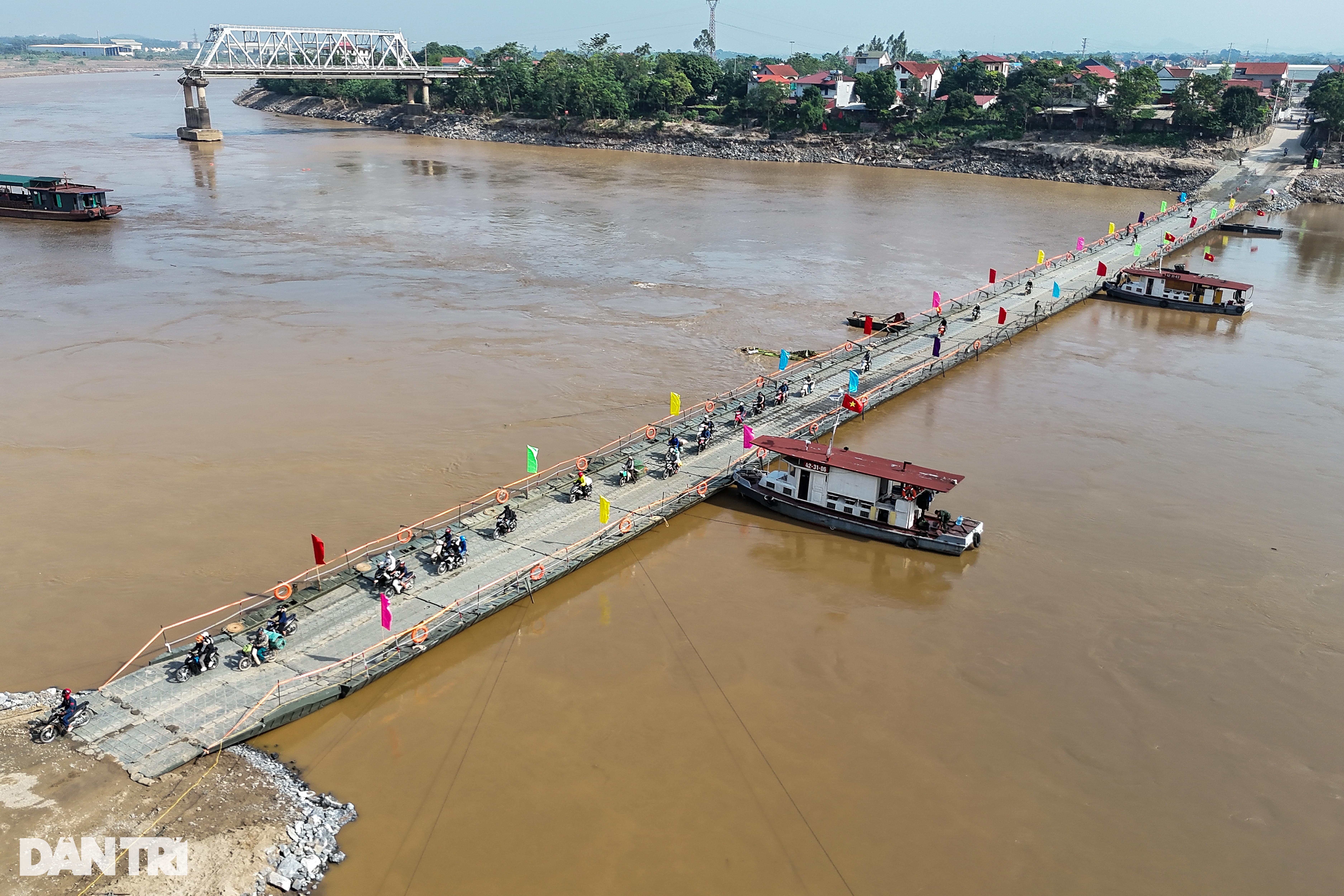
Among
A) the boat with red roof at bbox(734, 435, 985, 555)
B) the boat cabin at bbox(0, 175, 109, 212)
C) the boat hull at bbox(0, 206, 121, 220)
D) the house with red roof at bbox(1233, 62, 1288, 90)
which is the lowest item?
the boat with red roof at bbox(734, 435, 985, 555)

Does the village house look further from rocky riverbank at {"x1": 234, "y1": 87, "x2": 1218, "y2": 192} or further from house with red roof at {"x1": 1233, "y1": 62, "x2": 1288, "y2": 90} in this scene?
house with red roof at {"x1": 1233, "y1": 62, "x2": 1288, "y2": 90}

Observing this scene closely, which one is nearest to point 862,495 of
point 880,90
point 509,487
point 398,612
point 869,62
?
point 509,487

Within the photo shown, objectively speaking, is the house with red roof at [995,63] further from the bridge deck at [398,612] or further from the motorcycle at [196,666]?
the motorcycle at [196,666]

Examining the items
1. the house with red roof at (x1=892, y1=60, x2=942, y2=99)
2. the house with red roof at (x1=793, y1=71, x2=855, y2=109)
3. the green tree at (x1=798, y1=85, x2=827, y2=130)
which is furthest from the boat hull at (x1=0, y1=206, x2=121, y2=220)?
the house with red roof at (x1=892, y1=60, x2=942, y2=99)

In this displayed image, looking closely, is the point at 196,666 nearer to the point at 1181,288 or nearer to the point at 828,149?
the point at 1181,288

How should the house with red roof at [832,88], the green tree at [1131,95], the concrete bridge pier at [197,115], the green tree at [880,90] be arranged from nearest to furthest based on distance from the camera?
the green tree at [1131,95] → the concrete bridge pier at [197,115] → the green tree at [880,90] → the house with red roof at [832,88]

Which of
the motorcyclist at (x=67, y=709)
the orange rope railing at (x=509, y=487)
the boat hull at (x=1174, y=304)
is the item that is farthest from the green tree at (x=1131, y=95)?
the motorcyclist at (x=67, y=709)
